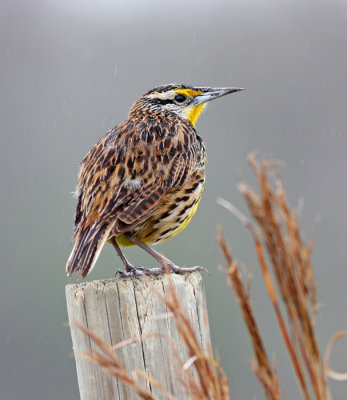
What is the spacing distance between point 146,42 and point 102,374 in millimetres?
42206

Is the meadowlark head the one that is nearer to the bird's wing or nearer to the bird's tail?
the bird's wing

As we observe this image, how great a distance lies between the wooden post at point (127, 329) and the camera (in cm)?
340

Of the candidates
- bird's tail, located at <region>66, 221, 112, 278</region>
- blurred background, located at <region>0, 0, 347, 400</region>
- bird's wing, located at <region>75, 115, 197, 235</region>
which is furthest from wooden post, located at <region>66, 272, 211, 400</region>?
blurred background, located at <region>0, 0, 347, 400</region>

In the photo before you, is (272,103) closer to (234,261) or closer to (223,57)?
(223,57)

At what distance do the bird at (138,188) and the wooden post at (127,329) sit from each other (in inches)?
27.1

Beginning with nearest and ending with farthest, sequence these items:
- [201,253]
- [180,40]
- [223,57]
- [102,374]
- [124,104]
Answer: [102,374], [201,253], [124,104], [223,57], [180,40]

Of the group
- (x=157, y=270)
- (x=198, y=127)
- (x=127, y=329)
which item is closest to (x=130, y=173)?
(x=157, y=270)

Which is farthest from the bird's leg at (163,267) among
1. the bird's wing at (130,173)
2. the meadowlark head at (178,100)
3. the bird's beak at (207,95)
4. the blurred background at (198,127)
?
the blurred background at (198,127)

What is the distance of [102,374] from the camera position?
3.45m

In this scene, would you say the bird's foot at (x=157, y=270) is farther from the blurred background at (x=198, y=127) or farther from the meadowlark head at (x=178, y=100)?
the blurred background at (x=198, y=127)

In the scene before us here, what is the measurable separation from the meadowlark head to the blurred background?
10.4 metres

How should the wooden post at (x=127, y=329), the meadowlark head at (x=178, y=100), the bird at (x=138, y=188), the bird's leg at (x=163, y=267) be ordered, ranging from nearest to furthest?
the wooden post at (x=127, y=329), the bird's leg at (x=163, y=267), the bird at (x=138, y=188), the meadowlark head at (x=178, y=100)

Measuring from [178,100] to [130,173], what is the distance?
1.23m

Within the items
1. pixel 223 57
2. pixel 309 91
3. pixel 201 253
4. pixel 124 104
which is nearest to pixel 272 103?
pixel 309 91
